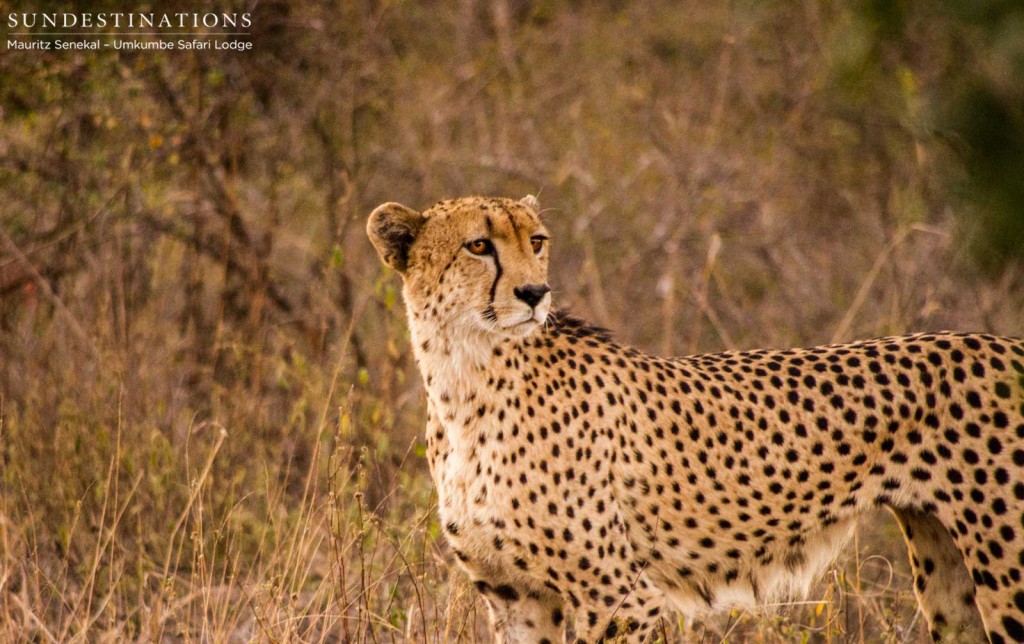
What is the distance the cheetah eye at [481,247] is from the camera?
3508 millimetres

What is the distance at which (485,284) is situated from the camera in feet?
11.3

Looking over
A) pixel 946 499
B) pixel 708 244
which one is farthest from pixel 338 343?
pixel 946 499

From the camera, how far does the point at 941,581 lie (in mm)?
3680

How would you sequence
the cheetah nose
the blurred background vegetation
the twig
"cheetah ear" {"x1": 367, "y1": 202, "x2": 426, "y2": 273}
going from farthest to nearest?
the twig, the blurred background vegetation, "cheetah ear" {"x1": 367, "y1": 202, "x2": 426, "y2": 273}, the cheetah nose

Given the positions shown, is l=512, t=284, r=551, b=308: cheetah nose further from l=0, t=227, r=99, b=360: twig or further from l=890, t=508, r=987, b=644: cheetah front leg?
l=0, t=227, r=99, b=360: twig

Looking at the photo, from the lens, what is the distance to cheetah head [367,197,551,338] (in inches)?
135

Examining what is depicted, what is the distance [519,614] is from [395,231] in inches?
46.8

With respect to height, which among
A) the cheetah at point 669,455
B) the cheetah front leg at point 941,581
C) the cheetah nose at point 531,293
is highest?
the cheetah nose at point 531,293

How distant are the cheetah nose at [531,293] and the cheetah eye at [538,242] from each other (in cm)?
26

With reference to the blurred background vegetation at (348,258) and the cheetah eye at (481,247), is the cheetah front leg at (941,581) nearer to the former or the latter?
the blurred background vegetation at (348,258)

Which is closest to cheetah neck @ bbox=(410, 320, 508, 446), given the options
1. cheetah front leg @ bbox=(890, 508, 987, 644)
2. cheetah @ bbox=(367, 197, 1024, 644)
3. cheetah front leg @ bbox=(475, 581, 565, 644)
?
cheetah @ bbox=(367, 197, 1024, 644)

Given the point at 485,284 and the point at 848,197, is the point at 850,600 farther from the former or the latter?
the point at 848,197

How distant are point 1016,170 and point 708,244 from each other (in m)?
6.34

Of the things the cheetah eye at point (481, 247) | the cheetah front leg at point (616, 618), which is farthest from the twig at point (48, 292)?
the cheetah front leg at point (616, 618)
